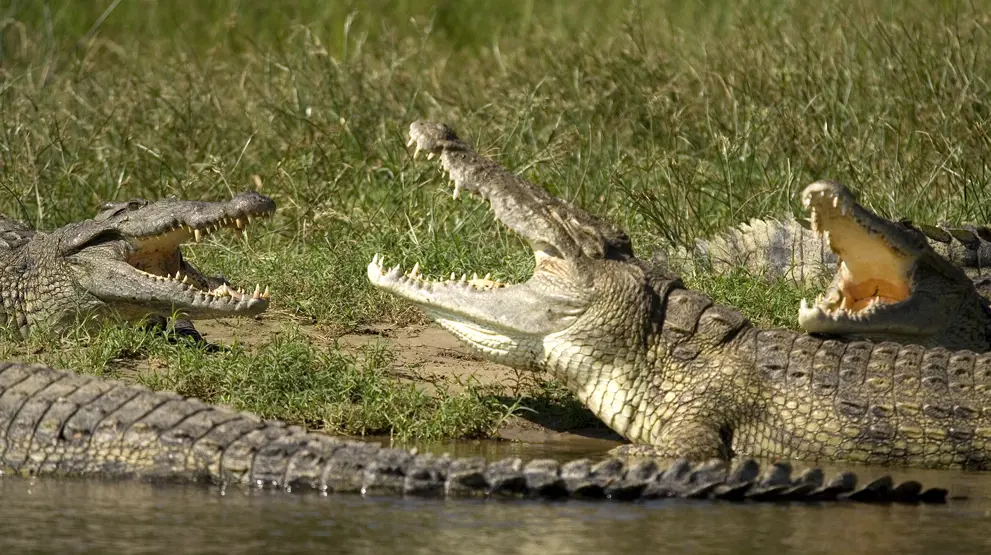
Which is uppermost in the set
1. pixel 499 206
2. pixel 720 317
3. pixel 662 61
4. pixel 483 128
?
pixel 662 61

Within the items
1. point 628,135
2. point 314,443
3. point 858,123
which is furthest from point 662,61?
point 314,443

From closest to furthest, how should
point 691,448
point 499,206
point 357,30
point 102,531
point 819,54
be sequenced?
point 102,531 → point 691,448 → point 499,206 → point 819,54 → point 357,30

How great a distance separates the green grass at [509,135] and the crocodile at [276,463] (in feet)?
5.03

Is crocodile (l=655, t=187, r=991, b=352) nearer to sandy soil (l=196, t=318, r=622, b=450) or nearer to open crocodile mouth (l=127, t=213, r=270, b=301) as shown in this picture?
sandy soil (l=196, t=318, r=622, b=450)

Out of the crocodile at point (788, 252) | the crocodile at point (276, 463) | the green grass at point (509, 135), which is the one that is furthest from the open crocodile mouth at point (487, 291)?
the crocodile at point (788, 252)

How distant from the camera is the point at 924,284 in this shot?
6484 millimetres

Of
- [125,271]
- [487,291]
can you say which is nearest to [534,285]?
[487,291]

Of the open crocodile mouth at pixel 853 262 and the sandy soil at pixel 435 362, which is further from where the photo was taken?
the sandy soil at pixel 435 362

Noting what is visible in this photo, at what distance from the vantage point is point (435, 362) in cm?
658

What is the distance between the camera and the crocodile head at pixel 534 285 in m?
5.81

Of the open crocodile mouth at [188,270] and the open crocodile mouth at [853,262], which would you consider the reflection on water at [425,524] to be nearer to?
the open crocodile mouth at [853,262]

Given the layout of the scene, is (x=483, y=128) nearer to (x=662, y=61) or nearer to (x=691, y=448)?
(x=662, y=61)

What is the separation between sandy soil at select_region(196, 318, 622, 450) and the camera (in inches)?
239

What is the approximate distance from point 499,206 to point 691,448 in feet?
3.79
